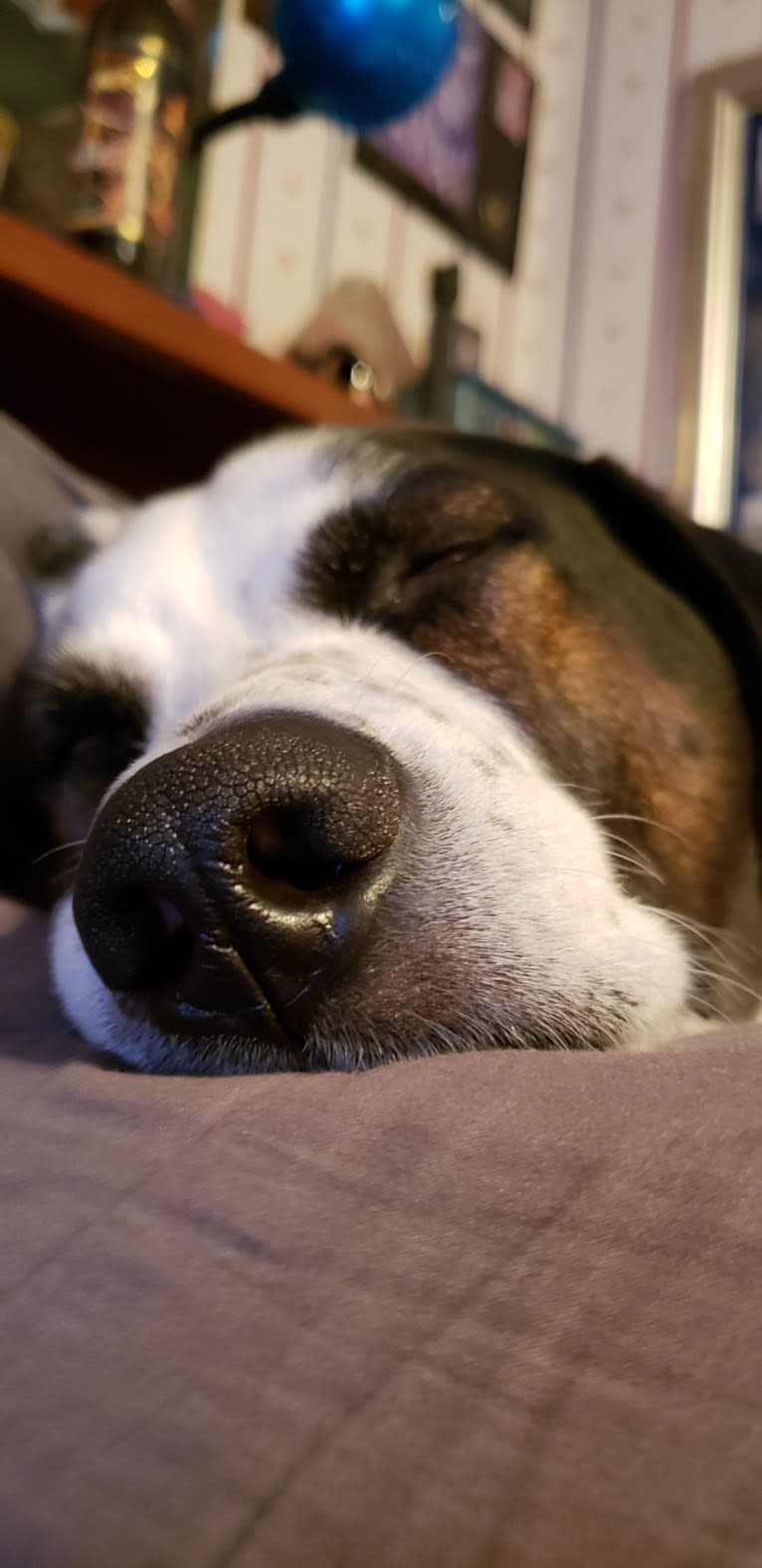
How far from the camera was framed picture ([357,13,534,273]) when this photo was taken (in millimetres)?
2877

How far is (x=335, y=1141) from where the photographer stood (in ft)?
1.38

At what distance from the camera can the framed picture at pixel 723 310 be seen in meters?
3.16

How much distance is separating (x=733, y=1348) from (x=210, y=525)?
95 centimetres

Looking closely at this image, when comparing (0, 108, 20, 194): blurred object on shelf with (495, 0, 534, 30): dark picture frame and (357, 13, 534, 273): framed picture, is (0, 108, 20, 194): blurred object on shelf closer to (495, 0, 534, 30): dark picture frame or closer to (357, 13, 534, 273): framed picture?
(357, 13, 534, 273): framed picture

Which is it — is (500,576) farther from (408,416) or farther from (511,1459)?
(408,416)

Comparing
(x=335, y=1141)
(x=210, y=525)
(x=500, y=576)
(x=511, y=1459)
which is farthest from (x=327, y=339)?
(x=511, y=1459)

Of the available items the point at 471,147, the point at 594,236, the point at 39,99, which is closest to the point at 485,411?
the point at 471,147

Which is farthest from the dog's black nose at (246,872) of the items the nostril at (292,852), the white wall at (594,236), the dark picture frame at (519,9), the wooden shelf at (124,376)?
the dark picture frame at (519,9)

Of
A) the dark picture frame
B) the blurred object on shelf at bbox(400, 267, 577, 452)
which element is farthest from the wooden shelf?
the dark picture frame

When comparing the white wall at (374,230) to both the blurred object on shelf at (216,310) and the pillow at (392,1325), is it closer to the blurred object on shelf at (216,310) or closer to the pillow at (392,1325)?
the blurred object on shelf at (216,310)

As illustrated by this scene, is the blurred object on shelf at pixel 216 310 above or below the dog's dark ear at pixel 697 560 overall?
above

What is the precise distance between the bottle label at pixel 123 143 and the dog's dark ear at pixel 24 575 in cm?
64

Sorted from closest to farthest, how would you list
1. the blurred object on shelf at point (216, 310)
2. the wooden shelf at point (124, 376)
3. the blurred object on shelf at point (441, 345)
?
the wooden shelf at point (124, 376)
the blurred object on shelf at point (216, 310)
the blurred object on shelf at point (441, 345)

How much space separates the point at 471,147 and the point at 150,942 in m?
3.14
